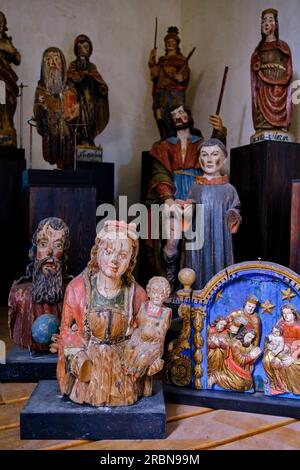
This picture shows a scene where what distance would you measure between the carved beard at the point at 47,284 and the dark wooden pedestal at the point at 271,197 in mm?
1492

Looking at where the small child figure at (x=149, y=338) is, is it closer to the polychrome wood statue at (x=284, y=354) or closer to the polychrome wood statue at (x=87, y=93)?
the polychrome wood statue at (x=284, y=354)

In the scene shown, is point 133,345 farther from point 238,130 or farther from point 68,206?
point 238,130

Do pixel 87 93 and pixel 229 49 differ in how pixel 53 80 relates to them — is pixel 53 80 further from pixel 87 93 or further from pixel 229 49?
pixel 229 49

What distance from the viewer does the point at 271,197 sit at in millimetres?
3646

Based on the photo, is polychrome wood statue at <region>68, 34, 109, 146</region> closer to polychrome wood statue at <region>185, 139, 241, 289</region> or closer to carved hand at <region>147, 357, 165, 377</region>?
polychrome wood statue at <region>185, 139, 241, 289</region>

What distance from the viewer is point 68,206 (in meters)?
3.50

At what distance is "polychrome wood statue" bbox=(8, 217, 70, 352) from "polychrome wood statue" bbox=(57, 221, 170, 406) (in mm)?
590

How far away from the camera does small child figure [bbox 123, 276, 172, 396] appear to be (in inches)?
82.0

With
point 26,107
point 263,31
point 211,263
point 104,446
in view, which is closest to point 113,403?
point 104,446

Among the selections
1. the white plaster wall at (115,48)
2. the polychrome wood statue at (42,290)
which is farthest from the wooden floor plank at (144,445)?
the white plaster wall at (115,48)

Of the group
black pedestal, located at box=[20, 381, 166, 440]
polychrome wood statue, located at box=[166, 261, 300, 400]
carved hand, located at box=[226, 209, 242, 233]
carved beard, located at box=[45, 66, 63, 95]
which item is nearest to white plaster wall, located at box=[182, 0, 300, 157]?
carved hand, located at box=[226, 209, 242, 233]

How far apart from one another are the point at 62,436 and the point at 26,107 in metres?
3.63

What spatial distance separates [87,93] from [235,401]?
2.98m

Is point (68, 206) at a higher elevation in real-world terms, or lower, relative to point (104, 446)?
higher
